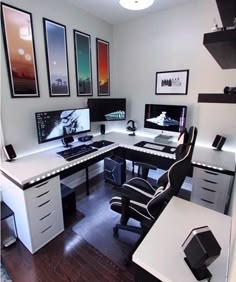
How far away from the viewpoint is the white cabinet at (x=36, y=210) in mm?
1588

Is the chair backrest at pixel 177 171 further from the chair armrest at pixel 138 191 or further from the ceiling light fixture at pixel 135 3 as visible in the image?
the ceiling light fixture at pixel 135 3

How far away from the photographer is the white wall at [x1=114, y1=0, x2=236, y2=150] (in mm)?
2199

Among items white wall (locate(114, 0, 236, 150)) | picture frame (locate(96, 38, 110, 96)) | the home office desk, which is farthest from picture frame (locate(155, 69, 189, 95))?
the home office desk

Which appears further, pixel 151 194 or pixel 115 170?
pixel 115 170

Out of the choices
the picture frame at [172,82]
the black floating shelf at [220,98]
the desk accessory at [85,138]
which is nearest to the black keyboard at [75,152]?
the desk accessory at [85,138]

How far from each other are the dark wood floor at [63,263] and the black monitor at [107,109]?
1684 millimetres

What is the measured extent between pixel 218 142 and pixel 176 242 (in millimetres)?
1730

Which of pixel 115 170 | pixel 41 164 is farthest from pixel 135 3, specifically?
pixel 115 170

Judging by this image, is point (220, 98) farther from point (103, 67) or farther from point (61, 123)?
point (103, 67)

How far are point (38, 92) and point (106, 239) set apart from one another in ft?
6.06

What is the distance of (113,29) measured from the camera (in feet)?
9.83

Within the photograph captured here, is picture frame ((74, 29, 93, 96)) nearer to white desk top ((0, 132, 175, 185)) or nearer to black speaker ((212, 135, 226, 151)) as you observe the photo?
white desk top ((0, 132, 175, 185))

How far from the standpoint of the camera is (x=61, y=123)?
7.27ft

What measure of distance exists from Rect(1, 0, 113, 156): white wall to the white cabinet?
1.71 ft
